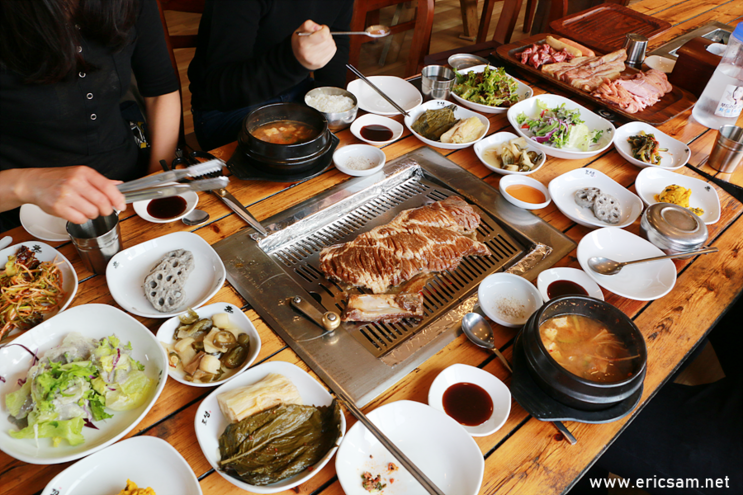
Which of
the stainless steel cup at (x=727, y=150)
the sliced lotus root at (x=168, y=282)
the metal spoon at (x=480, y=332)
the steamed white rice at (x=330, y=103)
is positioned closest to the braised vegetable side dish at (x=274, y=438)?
the sliced lotus root at (x=168, y=282)

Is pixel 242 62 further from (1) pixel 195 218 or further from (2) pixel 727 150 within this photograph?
(2) pixel 727 150

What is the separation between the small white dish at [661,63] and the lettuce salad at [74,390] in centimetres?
429

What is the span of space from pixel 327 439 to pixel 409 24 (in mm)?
4534

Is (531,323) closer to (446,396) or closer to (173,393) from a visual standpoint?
(446,396)

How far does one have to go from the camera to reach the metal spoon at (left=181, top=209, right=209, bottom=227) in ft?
7.06

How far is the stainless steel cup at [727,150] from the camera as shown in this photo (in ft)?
8.91

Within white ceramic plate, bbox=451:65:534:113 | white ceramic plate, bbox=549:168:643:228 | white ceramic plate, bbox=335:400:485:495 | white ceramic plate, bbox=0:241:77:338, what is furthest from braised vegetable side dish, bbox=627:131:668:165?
white ceramic plate, bbox=0:241:77:338

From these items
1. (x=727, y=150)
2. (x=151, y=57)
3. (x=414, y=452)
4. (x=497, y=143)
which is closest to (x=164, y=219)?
(x=151, y=57)

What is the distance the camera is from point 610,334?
162 centimetres

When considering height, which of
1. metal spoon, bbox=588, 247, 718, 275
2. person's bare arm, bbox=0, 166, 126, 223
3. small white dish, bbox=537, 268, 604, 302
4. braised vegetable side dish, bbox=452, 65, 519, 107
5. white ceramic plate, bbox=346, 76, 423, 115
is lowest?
small white dish, bbox=537, 268, 604, 302

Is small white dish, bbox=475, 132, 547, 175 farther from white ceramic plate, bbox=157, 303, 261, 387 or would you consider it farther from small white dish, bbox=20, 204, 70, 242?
small white dish, bbox=20, 204, 70, 242

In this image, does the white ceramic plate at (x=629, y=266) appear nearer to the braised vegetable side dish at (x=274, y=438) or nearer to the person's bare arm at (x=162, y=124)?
the braised vegetable side dish at (x=274, y=438)

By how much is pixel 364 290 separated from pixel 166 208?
1065 mm

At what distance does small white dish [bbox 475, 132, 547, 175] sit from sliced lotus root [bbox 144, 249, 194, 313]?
5.72 ft
